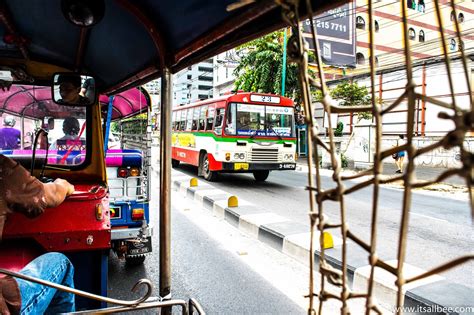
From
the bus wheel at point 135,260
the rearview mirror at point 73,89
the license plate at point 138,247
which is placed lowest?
the bus wheel at point 135,260

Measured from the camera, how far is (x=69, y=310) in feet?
6.48

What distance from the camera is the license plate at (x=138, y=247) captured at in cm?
391

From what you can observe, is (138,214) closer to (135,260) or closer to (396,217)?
(135,260)

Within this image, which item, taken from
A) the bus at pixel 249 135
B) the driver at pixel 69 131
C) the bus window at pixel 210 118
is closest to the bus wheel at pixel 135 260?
the driver at pixel 69 131

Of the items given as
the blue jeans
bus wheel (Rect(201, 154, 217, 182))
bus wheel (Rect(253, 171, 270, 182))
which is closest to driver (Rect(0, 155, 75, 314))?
the blue jeans

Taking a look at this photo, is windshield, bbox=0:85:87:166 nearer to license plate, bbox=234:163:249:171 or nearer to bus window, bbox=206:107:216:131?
license plate, bbox=234:163:249:171

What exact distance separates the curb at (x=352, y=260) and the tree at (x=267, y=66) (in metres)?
8.54

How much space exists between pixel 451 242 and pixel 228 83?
99.6 feet

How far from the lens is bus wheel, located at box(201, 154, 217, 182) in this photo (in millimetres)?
11227

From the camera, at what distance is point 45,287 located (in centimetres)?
172

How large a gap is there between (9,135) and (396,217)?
6106 mm

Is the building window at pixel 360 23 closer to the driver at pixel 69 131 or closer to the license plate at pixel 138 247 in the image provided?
the license plate at pixel 138 247

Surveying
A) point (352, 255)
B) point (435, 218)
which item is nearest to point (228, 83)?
point (435, 218)

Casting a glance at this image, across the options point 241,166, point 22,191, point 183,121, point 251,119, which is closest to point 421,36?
point 183,121
